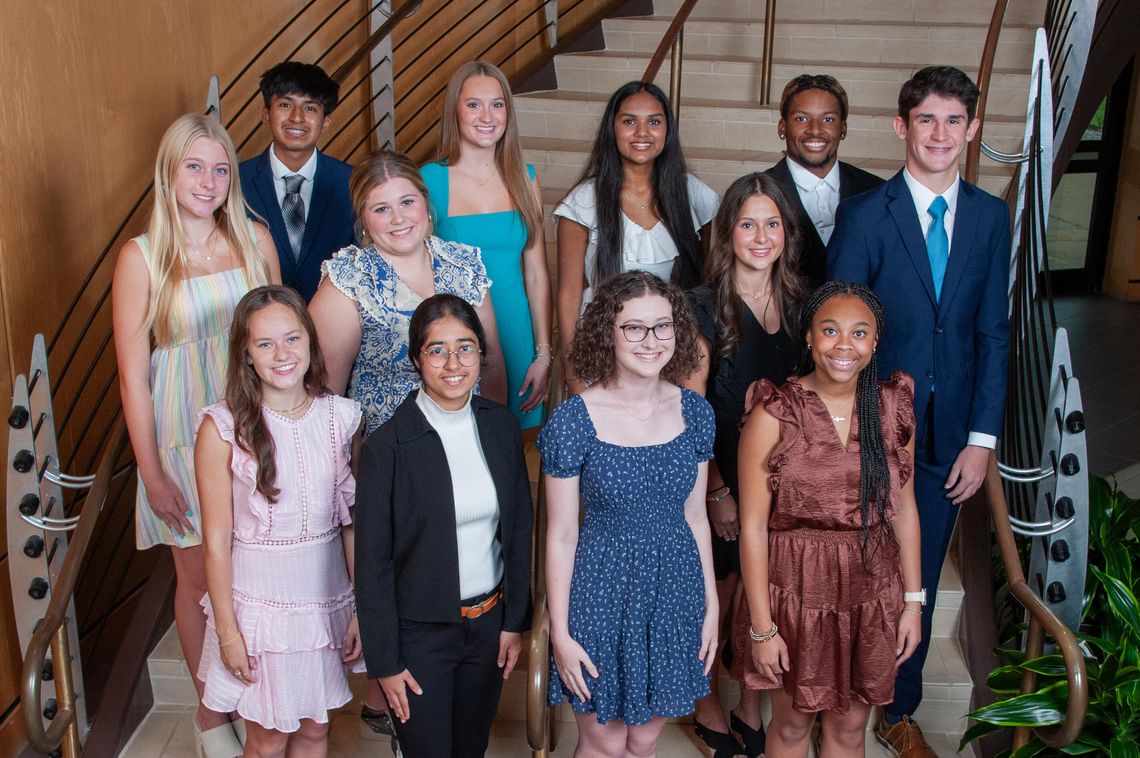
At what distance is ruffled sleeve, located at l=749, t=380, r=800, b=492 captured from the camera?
273 centimetres

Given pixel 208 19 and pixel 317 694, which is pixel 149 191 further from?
pixel 317 694

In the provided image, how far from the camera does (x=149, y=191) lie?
15.2 ft

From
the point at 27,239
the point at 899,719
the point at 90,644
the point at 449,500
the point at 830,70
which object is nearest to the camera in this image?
the point at 449,500

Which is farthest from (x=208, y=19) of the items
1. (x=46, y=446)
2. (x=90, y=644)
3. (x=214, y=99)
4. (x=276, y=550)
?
(x=276, y=550)

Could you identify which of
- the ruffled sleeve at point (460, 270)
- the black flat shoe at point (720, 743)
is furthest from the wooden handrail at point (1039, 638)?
Result: the ruffled sleeve at point (460, 270)

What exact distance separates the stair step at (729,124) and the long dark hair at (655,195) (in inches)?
90.5

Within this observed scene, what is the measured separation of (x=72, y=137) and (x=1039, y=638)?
3588mm

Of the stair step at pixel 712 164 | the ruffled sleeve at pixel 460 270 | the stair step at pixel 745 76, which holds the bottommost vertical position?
the ruffled sleeve at pixel 460 270

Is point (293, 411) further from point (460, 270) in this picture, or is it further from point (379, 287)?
point (460, 270)

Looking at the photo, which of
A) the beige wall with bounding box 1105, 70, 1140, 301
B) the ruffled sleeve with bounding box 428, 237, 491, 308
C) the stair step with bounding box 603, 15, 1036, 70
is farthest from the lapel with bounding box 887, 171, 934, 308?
the beige wall with bounding box 1105, 70, 1140, 301

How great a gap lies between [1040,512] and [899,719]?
30.5 inches

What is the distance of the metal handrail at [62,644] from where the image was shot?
2.96m

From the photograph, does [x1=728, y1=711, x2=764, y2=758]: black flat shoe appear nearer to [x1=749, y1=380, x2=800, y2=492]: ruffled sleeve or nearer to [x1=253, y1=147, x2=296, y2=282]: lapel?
[x1=749, y1=380, x2=800, y2=492]: ruffled sleeve

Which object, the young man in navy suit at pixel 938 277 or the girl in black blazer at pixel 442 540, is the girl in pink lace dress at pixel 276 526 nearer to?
the girl in black blazer at pixel 442 540
